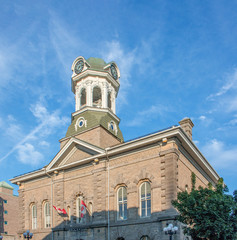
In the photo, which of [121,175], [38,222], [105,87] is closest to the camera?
[121,175]

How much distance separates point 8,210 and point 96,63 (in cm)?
4928

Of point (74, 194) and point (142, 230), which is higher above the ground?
point (74, 194)

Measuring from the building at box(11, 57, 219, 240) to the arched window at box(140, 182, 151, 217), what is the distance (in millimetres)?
73

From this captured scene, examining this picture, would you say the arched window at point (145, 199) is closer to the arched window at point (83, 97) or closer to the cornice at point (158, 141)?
the cornice at point (158, 141)

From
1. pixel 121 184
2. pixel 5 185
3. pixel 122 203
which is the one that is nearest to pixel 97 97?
pixel 121 184

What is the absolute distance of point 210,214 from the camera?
A: 20250 millimetres

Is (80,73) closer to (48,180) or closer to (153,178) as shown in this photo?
(48,180)

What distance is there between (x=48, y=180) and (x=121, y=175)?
935cm

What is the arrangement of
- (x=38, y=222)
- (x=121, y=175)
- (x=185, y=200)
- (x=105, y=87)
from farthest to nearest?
(x=105, y=87), (x=38, y=222), (x=121, y=175), (x=185, y=200)

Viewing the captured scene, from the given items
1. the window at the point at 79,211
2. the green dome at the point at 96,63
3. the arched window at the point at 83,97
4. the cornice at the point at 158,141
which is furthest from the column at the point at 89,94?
the window at the point at 79,211

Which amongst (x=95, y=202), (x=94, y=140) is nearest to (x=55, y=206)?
(x=95, y=202)

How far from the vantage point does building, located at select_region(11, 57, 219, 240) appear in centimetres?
2428

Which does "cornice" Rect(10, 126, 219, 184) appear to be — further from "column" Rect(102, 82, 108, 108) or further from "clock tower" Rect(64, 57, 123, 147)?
"column" Rect(102, 82, 108, 108)

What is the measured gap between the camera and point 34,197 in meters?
33.2
